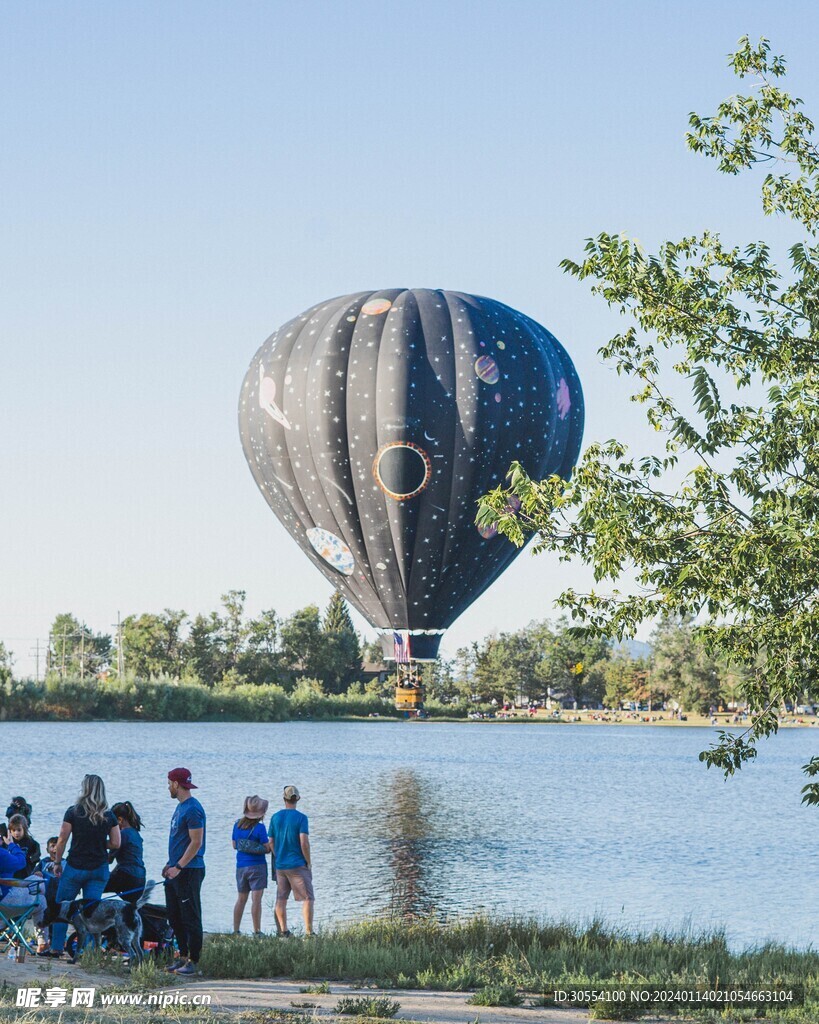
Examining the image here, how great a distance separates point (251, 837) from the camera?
50.1 ft

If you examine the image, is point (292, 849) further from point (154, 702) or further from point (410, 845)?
point (154, 702)

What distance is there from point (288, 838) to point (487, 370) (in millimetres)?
28062

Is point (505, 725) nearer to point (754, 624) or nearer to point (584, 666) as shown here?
point (584, 666)

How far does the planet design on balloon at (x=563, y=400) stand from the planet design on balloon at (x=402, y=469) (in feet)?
15.5

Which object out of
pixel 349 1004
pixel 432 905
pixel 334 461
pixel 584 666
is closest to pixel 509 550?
pixel 334 461

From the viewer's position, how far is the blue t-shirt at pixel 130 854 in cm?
1298

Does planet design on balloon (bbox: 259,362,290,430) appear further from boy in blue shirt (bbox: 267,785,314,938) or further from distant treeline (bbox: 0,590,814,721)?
distant treeline (bbox: 0,590,814,721)

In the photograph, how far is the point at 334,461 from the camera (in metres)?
42.3

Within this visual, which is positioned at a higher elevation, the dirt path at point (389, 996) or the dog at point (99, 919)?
the dog at point (99, 919)

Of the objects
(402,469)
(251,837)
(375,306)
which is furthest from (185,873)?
(375,306)

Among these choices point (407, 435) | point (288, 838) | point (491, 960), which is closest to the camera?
point (491, 960)

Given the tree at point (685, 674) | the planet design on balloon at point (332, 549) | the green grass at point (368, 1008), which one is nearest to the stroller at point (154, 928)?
the green grass at point (368, 1008)

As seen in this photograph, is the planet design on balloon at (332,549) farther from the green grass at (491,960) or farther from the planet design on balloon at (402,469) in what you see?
the green grass at (491,960)

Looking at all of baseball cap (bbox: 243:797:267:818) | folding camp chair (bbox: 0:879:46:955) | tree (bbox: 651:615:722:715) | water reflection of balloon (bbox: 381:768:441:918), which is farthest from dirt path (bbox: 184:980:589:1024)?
tree (bbox: 651:615:722:715)
